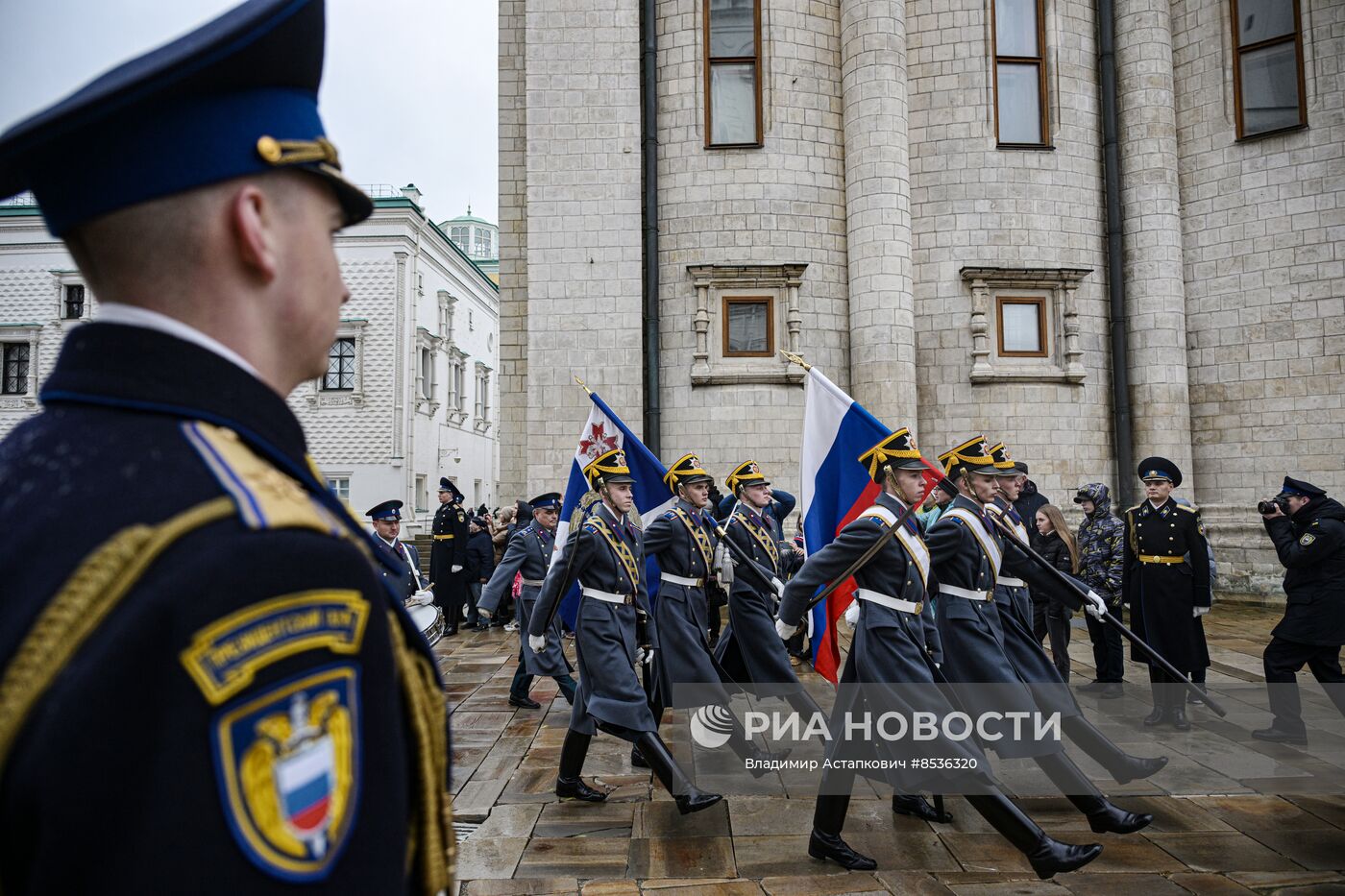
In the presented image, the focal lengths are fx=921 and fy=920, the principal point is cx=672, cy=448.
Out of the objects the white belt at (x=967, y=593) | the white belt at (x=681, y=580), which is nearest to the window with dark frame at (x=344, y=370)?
the white belt at (x=681, y=580)

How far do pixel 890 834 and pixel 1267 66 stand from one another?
15.1 metres

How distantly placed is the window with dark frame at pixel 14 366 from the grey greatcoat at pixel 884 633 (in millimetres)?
36368

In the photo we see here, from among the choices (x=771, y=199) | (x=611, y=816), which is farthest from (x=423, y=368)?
(x=611, y=816)

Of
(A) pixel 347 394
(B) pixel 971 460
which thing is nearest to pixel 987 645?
(B) pixel 971 460

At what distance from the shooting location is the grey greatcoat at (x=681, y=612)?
23.2 feet

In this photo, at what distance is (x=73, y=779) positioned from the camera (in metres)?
0.81

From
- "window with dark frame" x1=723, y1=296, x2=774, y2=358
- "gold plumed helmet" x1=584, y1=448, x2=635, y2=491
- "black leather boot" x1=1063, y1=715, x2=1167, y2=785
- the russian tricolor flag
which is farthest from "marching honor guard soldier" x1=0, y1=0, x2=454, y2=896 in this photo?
"window with dark frame" x1=723, y1=296, x2=774, y2=358

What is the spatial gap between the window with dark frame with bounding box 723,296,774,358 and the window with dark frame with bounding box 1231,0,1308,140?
8128 millimetres

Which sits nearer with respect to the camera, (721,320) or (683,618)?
(683,618)

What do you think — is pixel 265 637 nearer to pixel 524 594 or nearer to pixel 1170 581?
pixel 524 594

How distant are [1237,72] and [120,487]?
1803 cm

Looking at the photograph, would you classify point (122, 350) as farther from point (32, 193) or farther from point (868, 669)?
point (868, 669)

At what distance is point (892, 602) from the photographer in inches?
208

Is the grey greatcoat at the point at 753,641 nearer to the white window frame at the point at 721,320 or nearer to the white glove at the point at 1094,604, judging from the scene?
the white glove at the point at 1094,604
